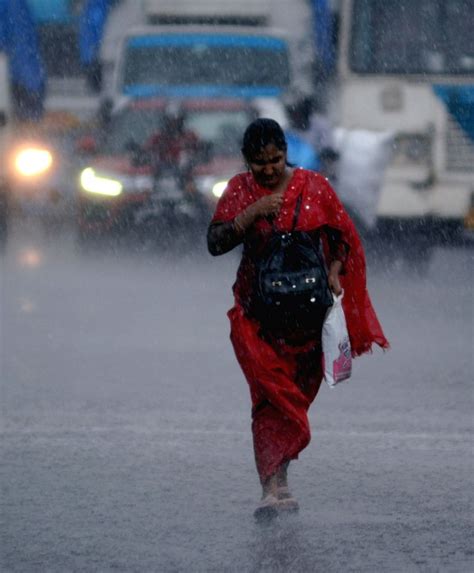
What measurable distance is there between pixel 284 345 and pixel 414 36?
11.5 metres

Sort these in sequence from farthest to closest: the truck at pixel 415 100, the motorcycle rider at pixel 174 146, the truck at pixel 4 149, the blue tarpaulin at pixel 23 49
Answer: the blue tarpaulin at pixel 23 49
the truck at pixel 4 149
the motorcycle rider at pixel 174 146
the truck at pixel 415 100

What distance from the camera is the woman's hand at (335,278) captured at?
6.49m

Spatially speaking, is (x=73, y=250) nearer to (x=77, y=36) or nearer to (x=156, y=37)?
(x=156, y=37)

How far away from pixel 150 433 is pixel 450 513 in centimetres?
205

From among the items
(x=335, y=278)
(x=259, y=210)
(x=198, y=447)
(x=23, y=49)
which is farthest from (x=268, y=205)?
(x=23, y=49)

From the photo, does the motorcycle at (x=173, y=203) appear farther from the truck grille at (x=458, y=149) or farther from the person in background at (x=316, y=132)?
the truck grille at (x=458, y=149)

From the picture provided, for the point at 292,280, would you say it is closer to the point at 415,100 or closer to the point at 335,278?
the point at 335,278

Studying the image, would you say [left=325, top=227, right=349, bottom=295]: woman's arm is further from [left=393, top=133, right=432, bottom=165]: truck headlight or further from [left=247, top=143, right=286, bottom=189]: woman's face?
[left=393, top=133, right=432, bottom=165]: truck headlight

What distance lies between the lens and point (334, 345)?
6.41 metres

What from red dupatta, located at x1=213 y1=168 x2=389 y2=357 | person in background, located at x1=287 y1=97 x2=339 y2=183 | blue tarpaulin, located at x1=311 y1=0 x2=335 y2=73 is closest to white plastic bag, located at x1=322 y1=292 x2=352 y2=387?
red dupatta, located at x1=213 y1=168 x2=389 y2=357

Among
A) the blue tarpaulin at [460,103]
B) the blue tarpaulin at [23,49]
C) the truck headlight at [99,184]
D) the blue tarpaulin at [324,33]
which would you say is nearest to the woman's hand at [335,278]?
the blue tarpaulin at [460,103]

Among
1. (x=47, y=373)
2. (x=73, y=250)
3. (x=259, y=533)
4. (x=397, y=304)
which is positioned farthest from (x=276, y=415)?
(x=73, y=250)

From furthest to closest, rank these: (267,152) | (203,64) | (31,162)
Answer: (203,64) → (31,162) → (267,152)

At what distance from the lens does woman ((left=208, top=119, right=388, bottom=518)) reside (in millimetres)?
6383
